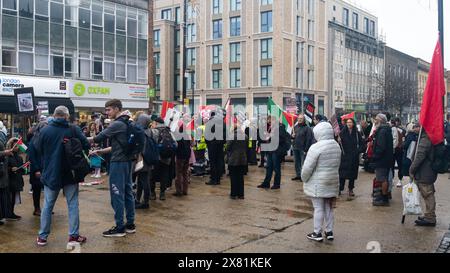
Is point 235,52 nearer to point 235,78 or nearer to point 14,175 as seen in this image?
point 235,78

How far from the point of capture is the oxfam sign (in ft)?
107

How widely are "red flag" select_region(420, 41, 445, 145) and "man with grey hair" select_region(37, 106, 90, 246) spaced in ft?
17.6

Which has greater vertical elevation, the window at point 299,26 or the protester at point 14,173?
the window at point 299,26

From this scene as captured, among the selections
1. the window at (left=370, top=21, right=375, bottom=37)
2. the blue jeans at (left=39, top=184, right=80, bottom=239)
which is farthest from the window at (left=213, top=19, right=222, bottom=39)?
the blue jeans at (left=39, top=184, right=80, bottom=239)

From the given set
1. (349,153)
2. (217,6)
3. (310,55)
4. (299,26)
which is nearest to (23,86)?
(349,153)

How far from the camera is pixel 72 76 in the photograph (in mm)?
32906

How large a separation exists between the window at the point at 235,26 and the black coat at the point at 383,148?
50035 mm

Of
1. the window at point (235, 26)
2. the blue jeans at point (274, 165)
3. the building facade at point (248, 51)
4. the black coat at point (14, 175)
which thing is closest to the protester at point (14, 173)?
the black coat at point (14, 175)

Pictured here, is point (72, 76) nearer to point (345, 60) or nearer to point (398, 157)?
point (398, 157)

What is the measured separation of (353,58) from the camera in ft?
231

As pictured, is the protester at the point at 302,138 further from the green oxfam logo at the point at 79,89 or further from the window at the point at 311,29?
the window at the point at 311,29

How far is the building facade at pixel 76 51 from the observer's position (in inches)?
1160

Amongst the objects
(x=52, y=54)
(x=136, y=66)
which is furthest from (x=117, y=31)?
(x=52, y=54)

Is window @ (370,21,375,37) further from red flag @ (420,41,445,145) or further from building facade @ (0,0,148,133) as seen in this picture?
red flag @ (420,41,445,145)
